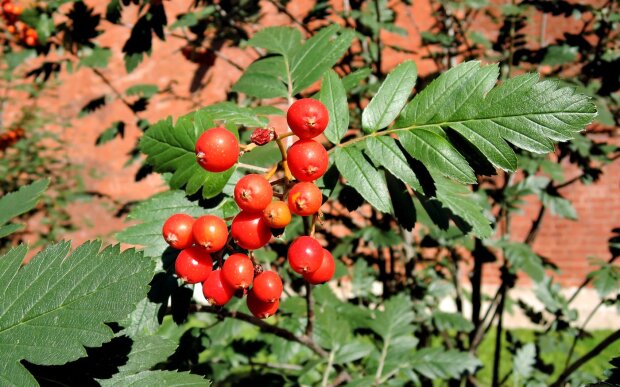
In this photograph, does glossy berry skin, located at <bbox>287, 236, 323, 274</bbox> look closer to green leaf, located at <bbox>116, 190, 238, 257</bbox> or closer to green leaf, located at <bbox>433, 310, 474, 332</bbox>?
green leaf, located at <bbox>116, 190, 238, 257</bbox>

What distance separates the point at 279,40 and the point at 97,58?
4.27ft

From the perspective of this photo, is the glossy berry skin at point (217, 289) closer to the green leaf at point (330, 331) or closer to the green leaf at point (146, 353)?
the green leaf at point (146, 353)

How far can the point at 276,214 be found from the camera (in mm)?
874

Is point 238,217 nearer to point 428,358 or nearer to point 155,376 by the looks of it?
point 155,376

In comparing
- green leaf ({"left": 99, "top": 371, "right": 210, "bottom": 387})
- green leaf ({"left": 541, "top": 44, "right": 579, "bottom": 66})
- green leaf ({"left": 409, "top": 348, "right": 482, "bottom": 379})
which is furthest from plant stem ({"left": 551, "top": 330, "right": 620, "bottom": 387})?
green leaf ({"left": 541, "top": 44, "right": 579, "bottom": 66})

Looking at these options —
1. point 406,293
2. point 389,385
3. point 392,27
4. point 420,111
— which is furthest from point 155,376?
point 392,27

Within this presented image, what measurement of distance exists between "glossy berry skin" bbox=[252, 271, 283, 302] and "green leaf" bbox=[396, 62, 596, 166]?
0.44 meters

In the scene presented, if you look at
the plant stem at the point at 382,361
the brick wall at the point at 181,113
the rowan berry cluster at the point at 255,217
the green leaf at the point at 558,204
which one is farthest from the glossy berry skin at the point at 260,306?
the brick wall at the point at 181,113

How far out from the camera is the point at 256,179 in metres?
0.88

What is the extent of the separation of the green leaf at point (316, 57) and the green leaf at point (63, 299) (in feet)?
2.05

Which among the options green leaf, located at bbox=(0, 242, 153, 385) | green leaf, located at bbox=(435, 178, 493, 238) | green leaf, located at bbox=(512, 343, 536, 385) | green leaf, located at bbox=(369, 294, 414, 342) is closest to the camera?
green leaf, located at bbox=(0, 242, 153, 385)

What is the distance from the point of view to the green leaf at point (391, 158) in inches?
36.3

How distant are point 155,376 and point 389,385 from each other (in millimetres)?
990

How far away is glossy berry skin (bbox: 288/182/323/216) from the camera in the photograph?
858 millimetres
